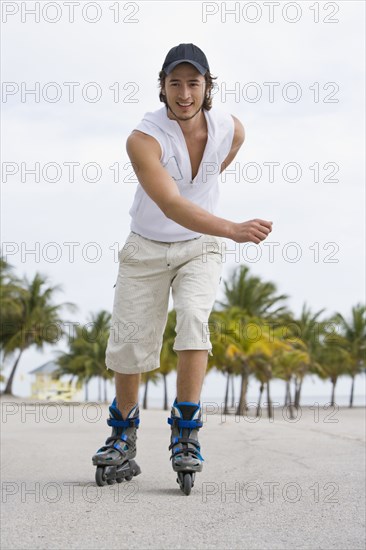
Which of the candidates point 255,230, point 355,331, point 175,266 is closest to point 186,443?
point 175,266

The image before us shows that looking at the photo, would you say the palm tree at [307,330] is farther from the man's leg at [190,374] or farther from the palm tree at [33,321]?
the man's leg at [190,374]

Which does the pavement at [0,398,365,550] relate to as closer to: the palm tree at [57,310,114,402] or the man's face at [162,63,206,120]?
the man's face at [162,63,206,120]

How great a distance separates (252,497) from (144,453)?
7.79 feet

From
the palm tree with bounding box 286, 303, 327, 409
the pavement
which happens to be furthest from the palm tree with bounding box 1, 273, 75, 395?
the pavement

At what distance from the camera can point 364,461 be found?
528 centimetres

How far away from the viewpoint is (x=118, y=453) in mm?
3883

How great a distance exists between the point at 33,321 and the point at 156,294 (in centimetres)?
3978

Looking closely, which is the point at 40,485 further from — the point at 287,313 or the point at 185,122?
the point at 287,313

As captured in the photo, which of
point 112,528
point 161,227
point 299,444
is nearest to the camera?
point 112,528

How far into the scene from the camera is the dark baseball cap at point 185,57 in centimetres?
322

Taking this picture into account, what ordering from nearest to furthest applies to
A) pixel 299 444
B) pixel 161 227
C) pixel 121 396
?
1. pixel 161 227
2. pixel 121 396
3. pixel 299 444

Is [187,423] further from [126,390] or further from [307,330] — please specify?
[307,330]

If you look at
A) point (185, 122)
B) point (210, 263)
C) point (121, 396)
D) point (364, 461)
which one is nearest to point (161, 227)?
point (210, 263)

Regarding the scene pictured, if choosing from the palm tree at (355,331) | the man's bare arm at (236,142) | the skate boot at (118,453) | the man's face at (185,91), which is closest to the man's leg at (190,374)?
the skate boot at (118,453)
